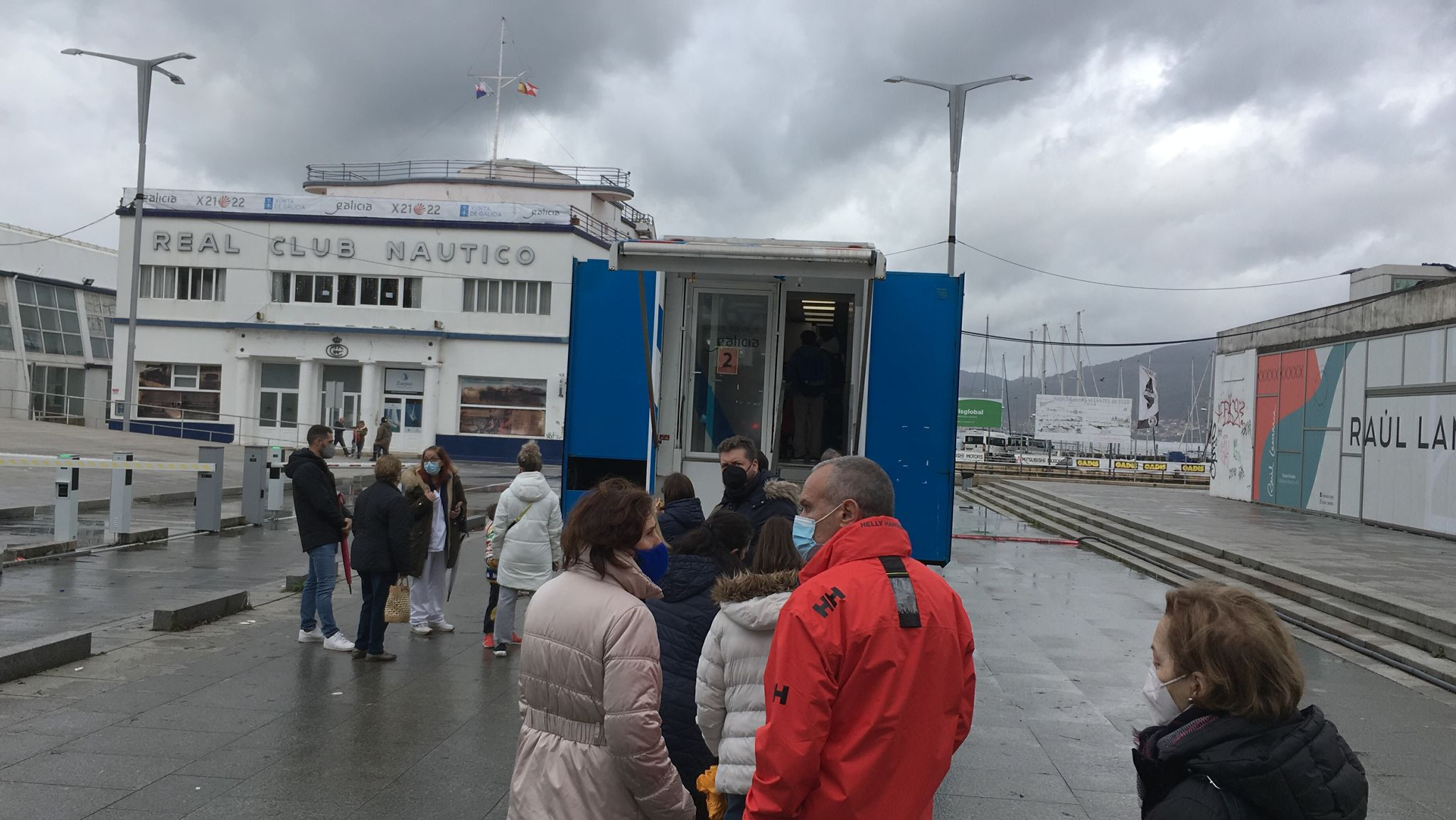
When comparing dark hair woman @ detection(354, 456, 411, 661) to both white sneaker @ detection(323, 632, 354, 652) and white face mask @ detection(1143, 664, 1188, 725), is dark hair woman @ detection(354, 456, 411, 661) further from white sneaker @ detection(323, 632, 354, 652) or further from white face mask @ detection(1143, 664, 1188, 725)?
white face mask @ detection(1143, 664, 1188, 725)

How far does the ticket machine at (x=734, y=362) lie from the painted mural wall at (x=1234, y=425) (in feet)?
76.9

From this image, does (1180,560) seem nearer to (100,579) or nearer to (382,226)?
(100,579)

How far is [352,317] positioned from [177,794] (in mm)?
41524

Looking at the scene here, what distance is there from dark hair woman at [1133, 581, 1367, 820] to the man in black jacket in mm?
3850

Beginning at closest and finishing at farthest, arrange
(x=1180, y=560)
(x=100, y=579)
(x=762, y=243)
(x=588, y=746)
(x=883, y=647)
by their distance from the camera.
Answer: (x=883, y=647), (x=588, y=746), (x=762, y=243), (x=100, y=579), (x=1180, y=560)

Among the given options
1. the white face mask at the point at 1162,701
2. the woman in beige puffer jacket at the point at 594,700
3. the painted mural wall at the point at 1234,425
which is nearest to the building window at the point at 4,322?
the painted mural wall at the point at 1234,425

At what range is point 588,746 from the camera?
10.7 ft

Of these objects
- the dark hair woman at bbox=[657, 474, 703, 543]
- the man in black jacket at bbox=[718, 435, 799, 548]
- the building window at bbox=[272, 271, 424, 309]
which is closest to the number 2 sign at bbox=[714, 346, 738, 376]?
the man in black jacket at bbox=[718, 435, 799, 548]

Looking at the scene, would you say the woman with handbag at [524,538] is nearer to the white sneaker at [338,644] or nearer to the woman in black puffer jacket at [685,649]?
the white sneaker at [338,644]

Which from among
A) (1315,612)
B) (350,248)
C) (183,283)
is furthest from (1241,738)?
(183,283)

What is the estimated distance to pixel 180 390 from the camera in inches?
A: 1774

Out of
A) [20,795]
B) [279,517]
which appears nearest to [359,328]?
[279,517]

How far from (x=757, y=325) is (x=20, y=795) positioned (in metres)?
5.83

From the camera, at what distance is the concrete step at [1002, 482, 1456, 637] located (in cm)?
1083
